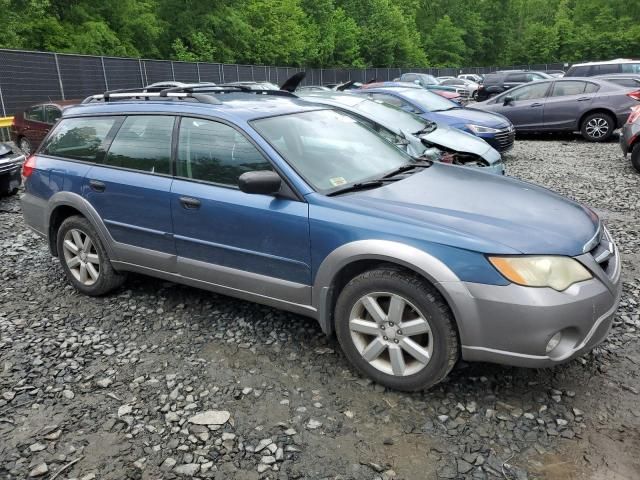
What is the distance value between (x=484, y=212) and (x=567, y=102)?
419 inches

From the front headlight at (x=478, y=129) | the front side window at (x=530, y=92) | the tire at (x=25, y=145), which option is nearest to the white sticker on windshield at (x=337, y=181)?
the front headlight at (x=478, y=129)

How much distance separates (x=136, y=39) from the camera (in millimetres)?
31672

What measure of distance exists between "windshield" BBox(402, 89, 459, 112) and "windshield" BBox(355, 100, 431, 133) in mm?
1410

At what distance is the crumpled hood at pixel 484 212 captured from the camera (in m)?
2.81

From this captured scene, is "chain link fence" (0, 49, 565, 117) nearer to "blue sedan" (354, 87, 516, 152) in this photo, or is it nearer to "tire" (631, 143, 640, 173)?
"blue sedan" (354, 87, 516, 152)

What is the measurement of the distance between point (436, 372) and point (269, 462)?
99 centimetres

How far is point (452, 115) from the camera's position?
9.95 metres

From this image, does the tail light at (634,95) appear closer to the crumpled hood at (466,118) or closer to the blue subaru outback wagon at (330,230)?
the crumpled hood at (466,118)

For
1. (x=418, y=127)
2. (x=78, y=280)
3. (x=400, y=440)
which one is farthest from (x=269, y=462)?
(x=418, y=127)

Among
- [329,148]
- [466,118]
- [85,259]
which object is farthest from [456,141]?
[85,259]

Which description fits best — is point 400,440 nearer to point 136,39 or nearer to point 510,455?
point 510,455

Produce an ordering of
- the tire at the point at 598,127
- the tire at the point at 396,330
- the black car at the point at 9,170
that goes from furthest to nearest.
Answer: the tire at the point at 598,127 < the black car at the point at 9,170 < the tire at the point at 396,330

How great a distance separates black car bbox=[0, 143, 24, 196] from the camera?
7.85 metres

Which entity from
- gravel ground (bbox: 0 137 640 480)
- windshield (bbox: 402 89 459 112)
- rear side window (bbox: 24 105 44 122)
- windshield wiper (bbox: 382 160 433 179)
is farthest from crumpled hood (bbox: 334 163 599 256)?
rear side window (bbox: 24 105 44 122)
